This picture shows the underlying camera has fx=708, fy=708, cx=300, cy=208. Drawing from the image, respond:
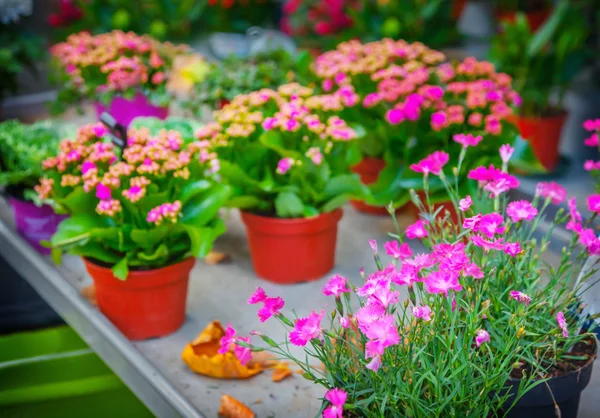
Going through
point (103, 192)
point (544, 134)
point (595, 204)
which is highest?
point (595, 204)

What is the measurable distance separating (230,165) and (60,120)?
5.70 feet

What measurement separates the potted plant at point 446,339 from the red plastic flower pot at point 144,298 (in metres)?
0.62

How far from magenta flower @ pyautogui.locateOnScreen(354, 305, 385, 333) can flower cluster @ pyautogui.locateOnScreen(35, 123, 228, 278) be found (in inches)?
29.9

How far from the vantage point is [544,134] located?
9.59 ft

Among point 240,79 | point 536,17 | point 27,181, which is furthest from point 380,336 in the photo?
point 536,17

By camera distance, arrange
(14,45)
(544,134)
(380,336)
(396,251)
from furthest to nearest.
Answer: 1. (14,45)
2. (544,134)
3. (396,251)
4. (380,336)

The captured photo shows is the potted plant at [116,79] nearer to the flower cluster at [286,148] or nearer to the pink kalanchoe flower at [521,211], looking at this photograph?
the flower cluster at [286,148]

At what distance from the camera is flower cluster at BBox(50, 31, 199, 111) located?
2836 mm

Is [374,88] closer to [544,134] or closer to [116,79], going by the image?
[544,134]

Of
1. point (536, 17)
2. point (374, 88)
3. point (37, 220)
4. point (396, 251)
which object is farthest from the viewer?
point (536, 17)

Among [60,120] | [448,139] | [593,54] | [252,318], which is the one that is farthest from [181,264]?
[593,54]

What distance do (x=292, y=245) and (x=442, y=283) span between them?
39.4 inches

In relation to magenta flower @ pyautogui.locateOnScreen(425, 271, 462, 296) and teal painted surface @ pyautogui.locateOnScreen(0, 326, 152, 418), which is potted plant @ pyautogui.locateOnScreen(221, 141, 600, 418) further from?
teal painted surface @ pyautogui.locateOnScreen(0, 326, 152, 418)

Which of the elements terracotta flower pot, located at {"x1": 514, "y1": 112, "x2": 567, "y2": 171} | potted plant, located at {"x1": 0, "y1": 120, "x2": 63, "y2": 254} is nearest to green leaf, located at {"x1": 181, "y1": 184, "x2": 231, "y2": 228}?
potted plant, located at {"x1": 0, "y1": 120, "x2": 63, "y2": 254}
